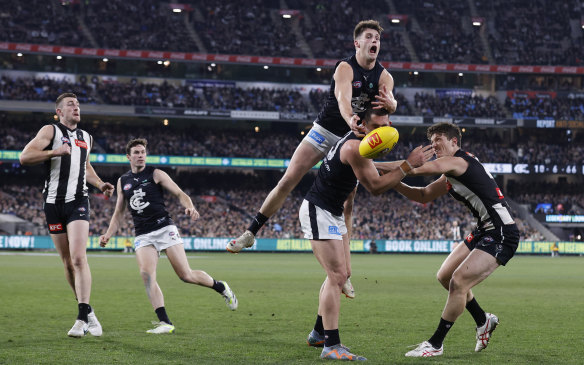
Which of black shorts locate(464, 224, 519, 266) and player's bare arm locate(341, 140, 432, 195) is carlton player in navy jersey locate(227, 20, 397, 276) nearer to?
player's bare arm locate(341, 140, 432, 195)

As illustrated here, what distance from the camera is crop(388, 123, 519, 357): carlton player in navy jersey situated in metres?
8.73

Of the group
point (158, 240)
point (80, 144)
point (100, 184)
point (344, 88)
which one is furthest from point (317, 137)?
point (80, 144)

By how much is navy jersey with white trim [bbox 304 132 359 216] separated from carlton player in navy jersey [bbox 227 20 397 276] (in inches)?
20.2

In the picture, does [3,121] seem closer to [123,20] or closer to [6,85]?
[6,85]

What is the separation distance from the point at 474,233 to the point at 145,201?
494 cm

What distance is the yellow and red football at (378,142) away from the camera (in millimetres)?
7520

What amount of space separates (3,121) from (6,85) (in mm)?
3222

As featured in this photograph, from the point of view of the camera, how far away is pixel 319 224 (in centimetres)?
842

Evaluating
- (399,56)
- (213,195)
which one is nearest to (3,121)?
(213,195)

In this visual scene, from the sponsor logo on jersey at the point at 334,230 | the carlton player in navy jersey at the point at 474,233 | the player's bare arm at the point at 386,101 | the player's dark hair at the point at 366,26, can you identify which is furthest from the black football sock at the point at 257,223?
the player's dark hair at the point at 366,26

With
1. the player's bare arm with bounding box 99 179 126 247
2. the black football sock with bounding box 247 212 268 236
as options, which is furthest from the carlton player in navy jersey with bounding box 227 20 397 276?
the player's bare arm with bounding box 99 179 126 247

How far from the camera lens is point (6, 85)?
187 ft

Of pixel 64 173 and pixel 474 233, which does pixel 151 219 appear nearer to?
pixel 64 173

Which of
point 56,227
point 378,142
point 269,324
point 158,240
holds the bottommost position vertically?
point 269,324
